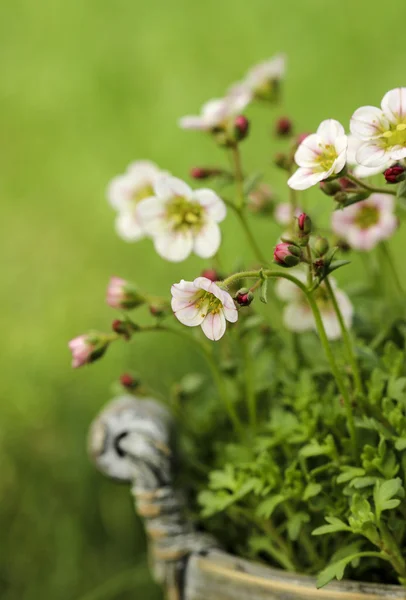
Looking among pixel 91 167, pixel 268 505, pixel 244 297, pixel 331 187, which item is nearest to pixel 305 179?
pixel 331 187

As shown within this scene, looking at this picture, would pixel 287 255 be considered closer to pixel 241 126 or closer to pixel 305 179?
pixel 305 179

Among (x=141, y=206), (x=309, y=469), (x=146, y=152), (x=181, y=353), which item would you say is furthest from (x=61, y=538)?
(x=146, y=152)

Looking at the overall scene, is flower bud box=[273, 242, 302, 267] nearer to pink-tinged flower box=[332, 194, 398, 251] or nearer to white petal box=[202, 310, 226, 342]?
white petal box=[202, 310, 226, 342]

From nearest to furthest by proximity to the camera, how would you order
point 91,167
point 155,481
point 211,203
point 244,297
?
point 244,297, point 211,203, point 155,481, point 91,167

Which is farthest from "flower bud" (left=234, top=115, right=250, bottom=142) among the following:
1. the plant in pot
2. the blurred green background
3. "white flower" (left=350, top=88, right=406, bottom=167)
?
the blurred green background

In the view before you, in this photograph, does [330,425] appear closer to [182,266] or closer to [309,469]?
[309,469]
